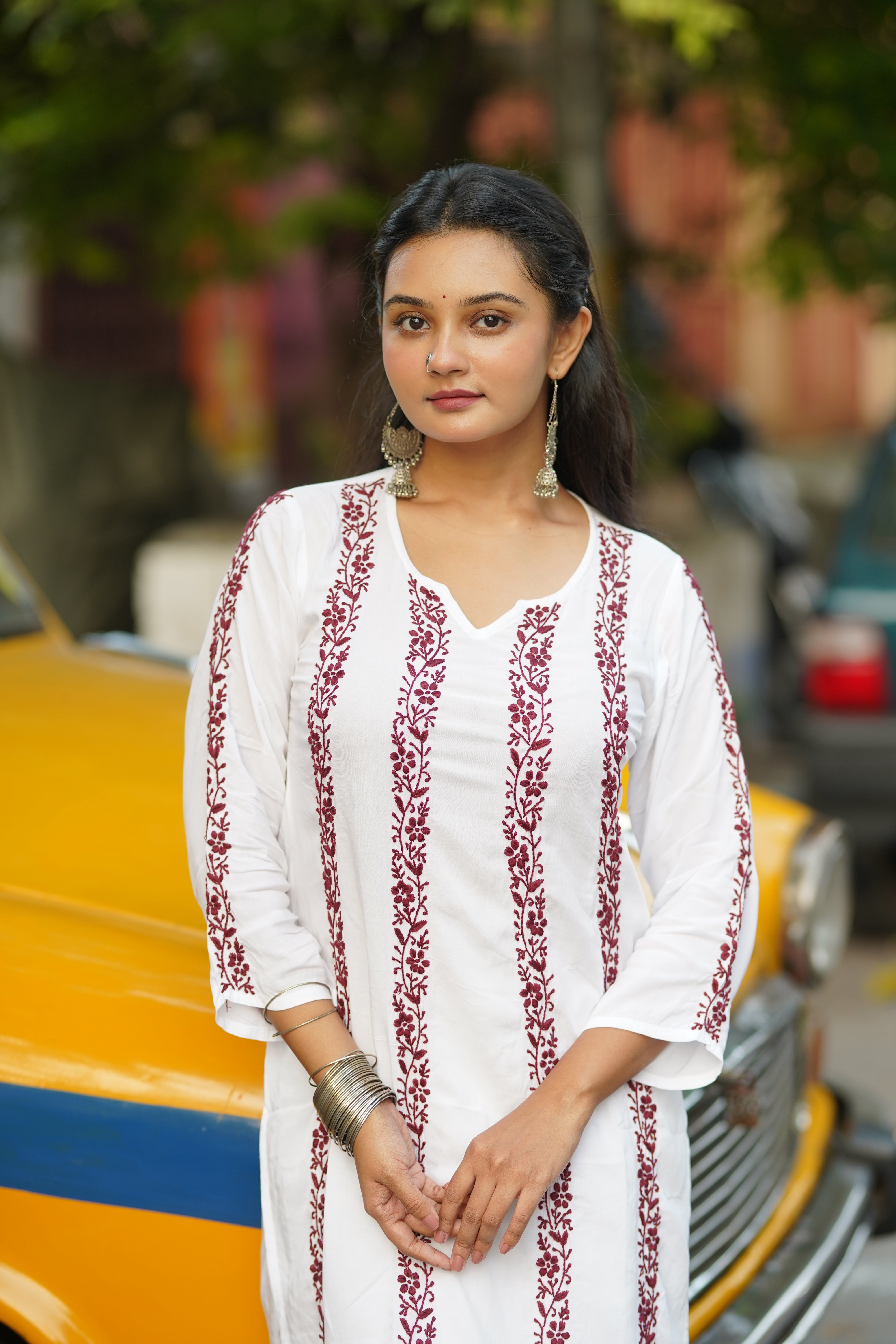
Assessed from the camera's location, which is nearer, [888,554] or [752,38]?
[888,554]

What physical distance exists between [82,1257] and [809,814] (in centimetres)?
173

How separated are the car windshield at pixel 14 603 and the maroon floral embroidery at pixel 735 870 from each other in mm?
1771

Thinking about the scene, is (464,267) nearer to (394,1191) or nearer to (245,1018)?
(245,1018)

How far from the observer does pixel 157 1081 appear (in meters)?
1.85

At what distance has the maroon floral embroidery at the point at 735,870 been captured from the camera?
1.76 meters

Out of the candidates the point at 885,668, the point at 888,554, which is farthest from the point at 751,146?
the point at 885,668

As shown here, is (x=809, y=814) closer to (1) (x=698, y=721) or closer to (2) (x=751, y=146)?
(1) (x=698, y=721)

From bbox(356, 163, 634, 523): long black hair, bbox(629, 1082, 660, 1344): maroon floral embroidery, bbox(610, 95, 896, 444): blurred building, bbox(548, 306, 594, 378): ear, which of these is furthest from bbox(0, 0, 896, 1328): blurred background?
bbox(610, 95, 896, 444): blurred building

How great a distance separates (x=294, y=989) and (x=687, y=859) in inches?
19.0

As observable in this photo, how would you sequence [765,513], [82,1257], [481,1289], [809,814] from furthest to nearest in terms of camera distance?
[765,513] → [809,814] → [82,1257] → [481,1289]

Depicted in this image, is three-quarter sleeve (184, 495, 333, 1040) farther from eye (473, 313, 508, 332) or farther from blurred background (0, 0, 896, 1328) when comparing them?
blurred background (0, 0, 896, 1328)

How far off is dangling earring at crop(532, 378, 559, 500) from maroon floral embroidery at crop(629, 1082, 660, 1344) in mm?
715

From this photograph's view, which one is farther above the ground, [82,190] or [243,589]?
[82,190]

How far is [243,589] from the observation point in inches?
69.7
